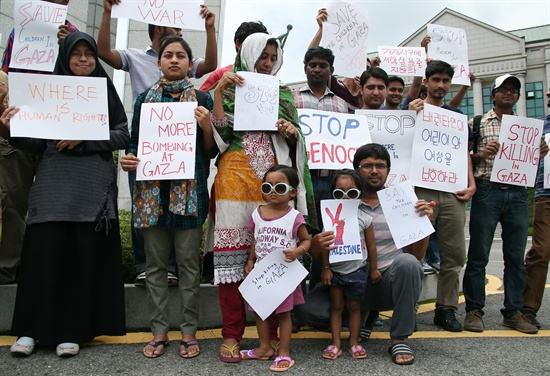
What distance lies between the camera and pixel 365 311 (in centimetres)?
359

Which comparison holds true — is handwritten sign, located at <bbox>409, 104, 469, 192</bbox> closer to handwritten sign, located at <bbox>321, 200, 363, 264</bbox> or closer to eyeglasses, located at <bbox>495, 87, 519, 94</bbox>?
eyeglasses, located at <bbox>495, 87, 519, 94</bbox>

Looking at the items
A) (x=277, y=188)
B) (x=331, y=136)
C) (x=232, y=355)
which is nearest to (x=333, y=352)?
(x=232, y=355)

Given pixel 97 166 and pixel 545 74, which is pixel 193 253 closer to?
pixel 97 166

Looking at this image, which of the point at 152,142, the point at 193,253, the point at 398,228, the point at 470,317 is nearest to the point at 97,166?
the point at 152,142

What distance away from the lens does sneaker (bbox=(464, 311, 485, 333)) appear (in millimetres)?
3951

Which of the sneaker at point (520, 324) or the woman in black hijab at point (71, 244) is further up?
the woman in black hijab at point (71, 244)

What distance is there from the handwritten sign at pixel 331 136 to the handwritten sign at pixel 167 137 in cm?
102

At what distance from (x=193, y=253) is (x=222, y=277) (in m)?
0.32

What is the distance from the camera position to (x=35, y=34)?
3881 mm

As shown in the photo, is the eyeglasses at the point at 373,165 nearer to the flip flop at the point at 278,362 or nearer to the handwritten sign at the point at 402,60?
the flip flop at the point at 278,362

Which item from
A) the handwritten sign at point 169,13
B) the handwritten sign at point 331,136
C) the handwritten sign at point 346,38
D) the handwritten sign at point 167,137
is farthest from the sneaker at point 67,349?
the handwritten sign at point 346,38

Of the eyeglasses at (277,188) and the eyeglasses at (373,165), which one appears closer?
the eyeglasses at (277,188)

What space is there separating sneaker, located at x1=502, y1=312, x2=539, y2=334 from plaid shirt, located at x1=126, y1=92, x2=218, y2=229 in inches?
111

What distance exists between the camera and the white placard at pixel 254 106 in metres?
3.35
